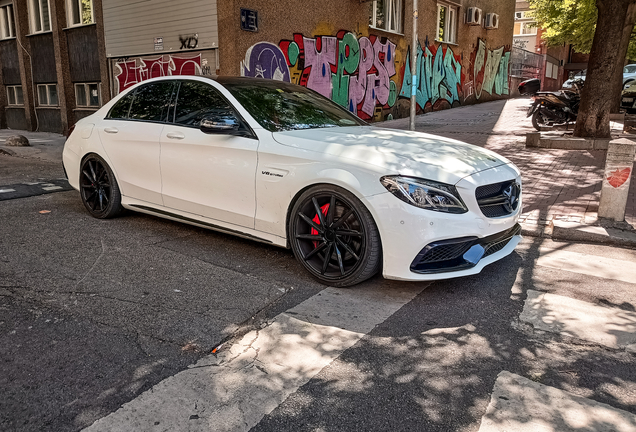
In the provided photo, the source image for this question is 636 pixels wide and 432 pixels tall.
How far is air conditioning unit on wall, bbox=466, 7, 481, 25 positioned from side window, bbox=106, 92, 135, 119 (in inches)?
754

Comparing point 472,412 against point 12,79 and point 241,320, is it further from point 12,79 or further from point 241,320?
point 12,79

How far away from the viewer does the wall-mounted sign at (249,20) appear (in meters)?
11.5

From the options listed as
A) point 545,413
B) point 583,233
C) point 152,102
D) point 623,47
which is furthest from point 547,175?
point 623,47

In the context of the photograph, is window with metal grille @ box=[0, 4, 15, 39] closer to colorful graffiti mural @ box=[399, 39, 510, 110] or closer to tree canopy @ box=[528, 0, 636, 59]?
colorful graffiti mural @ box=[399, 39, 510, 110]

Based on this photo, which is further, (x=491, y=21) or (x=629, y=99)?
(x=491, y=21)

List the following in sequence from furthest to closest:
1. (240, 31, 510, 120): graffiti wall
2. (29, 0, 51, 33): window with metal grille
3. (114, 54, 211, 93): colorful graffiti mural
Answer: (29, 0, 51, 33): window with metal grille → (240, 31, 510, 120): graffiti wall → (114, 54, 211, 93): colorful graffiti mural

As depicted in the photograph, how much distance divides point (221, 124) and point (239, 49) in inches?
299

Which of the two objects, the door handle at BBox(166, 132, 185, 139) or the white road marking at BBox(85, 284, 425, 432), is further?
the door handle at BBox(166, 132, 185, 139)

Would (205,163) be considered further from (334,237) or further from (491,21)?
(491,21)

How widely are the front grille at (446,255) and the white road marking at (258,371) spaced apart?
0.32m

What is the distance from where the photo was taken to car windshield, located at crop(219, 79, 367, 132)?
15.7 feet

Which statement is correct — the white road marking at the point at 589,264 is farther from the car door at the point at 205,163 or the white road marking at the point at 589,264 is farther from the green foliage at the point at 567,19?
the green foliage at the point at 567,19

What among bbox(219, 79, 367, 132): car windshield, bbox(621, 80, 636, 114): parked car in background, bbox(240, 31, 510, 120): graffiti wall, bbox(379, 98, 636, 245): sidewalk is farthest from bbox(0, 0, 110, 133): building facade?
bbox(621, 80, 636, 114): parked car in background

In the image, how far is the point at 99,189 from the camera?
239 inches
